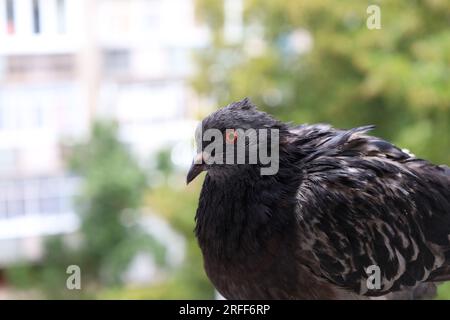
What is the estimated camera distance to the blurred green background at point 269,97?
4117mm

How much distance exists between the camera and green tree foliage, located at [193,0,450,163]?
3.91 metres

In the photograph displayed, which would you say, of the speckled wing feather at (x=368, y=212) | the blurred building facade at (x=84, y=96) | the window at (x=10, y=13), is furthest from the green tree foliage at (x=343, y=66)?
the blurred building facade at (x=84, y=96)

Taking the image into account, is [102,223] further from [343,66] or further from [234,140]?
[234,140]

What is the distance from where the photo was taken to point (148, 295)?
6812 millimetres

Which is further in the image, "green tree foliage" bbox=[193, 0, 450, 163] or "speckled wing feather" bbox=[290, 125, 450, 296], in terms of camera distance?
"green tree foliage" bbox=[193, 0, 450, 163]

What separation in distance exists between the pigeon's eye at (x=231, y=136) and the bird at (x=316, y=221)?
0.04ft

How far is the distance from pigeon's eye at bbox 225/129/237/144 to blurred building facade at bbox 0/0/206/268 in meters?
6.33

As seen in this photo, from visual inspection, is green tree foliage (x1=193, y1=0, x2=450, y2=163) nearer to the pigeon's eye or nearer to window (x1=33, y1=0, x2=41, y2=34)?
window (x1=33, y1=0, x2=41, y2=34)

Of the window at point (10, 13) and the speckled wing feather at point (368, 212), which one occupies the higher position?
the window at point (10, 13)

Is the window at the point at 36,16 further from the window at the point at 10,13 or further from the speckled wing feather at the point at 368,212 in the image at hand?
the speckled wing feather at the point at 368,212

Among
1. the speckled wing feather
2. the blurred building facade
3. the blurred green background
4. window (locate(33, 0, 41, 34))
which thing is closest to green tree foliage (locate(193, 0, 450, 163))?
the blurred green background

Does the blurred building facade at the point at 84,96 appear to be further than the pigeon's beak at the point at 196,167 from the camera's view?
Yes

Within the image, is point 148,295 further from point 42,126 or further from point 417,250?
point 417,250
